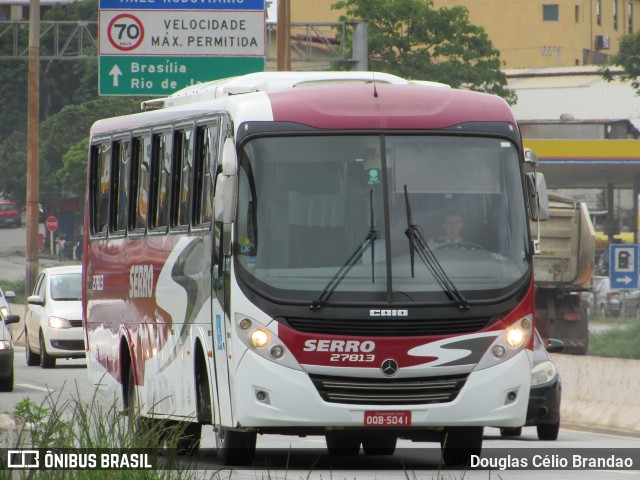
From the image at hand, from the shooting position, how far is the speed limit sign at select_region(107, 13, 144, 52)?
2980 cm

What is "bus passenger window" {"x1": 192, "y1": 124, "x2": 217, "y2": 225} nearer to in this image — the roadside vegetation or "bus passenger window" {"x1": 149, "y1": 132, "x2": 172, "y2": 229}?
"bus passenger window" {"x1": 149, "y1": 132, "x2": 172, "y2": 229}

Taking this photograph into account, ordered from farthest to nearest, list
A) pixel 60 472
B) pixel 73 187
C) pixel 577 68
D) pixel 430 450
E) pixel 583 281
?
pixel 577 68
pixel 73 187
pixel 583 281
pixel 430 450
pixel 60 472

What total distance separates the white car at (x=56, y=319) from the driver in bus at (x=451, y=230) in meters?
17.1

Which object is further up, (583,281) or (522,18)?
(522,18)

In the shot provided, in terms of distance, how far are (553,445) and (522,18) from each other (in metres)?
95.9

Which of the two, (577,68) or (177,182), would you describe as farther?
(577,68)

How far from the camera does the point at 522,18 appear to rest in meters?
110

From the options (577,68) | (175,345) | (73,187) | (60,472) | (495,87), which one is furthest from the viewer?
(577,68)

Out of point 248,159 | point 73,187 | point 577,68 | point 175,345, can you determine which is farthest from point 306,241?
point 577,68

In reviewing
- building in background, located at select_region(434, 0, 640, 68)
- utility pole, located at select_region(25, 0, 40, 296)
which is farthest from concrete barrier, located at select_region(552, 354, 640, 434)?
building in background, located at select_region(434, 0, 640, 68)

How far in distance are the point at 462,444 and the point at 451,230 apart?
171 cm

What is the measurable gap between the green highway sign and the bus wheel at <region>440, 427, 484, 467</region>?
1730cm

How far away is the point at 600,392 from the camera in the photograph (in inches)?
778

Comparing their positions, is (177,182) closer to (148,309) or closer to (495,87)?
(148,309)
